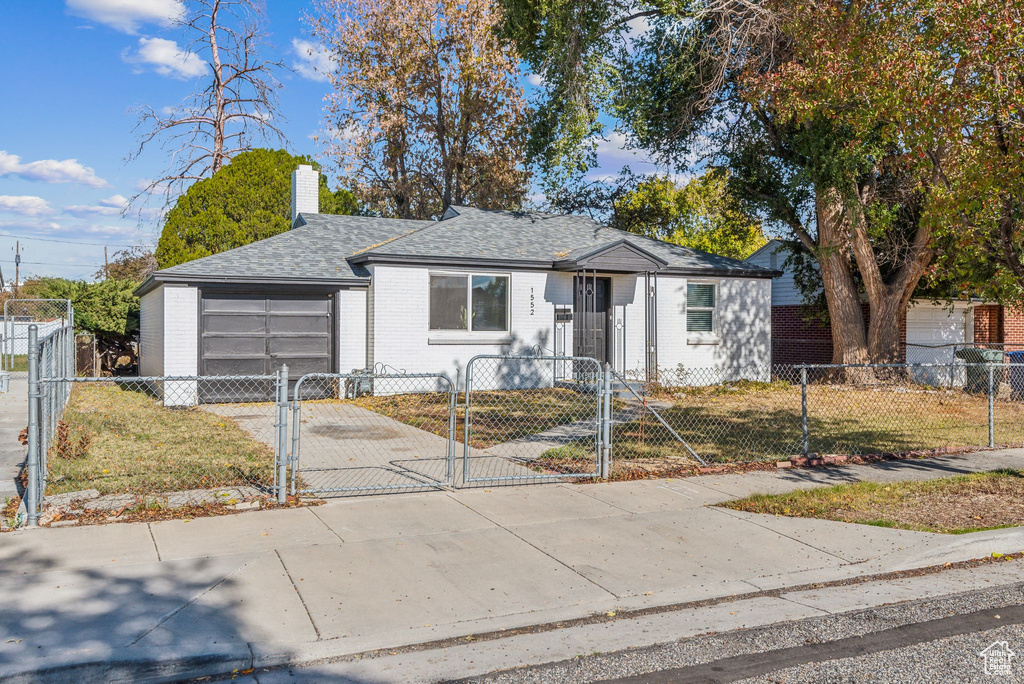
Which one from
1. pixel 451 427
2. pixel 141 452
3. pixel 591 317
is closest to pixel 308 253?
pixel 591 317

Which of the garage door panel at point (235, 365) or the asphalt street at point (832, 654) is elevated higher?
the garage door panel at point (235, 365)

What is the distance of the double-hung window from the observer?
17.5 metres

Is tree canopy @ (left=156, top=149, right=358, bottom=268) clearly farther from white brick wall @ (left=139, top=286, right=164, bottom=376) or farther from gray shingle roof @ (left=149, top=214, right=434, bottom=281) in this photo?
gray shingle roof @ (left=149, top=214, right=434, bottom=281)

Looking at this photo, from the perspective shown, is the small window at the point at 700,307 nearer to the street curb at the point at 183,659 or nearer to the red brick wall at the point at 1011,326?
the red brick wall at the point at 1011,326

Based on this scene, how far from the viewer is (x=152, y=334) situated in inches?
723

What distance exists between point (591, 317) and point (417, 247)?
4.50 metres

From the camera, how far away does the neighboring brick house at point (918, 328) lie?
24047 mm

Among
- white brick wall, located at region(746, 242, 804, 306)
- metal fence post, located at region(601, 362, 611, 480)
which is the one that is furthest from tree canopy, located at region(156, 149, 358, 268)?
metal fence post, located at region(601, 362, 611, 480)

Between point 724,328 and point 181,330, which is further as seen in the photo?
point 724,328

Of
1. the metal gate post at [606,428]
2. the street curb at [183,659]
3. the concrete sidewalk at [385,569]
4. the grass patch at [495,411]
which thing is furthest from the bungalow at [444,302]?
the street curb at [183,659]

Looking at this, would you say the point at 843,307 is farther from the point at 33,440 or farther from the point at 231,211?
the point at 231,211

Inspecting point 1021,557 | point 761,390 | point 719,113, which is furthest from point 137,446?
point 719,113

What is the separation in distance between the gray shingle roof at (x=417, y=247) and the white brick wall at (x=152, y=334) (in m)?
0.60

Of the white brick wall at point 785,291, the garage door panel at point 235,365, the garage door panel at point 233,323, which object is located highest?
the white brick wall at point 785,291
